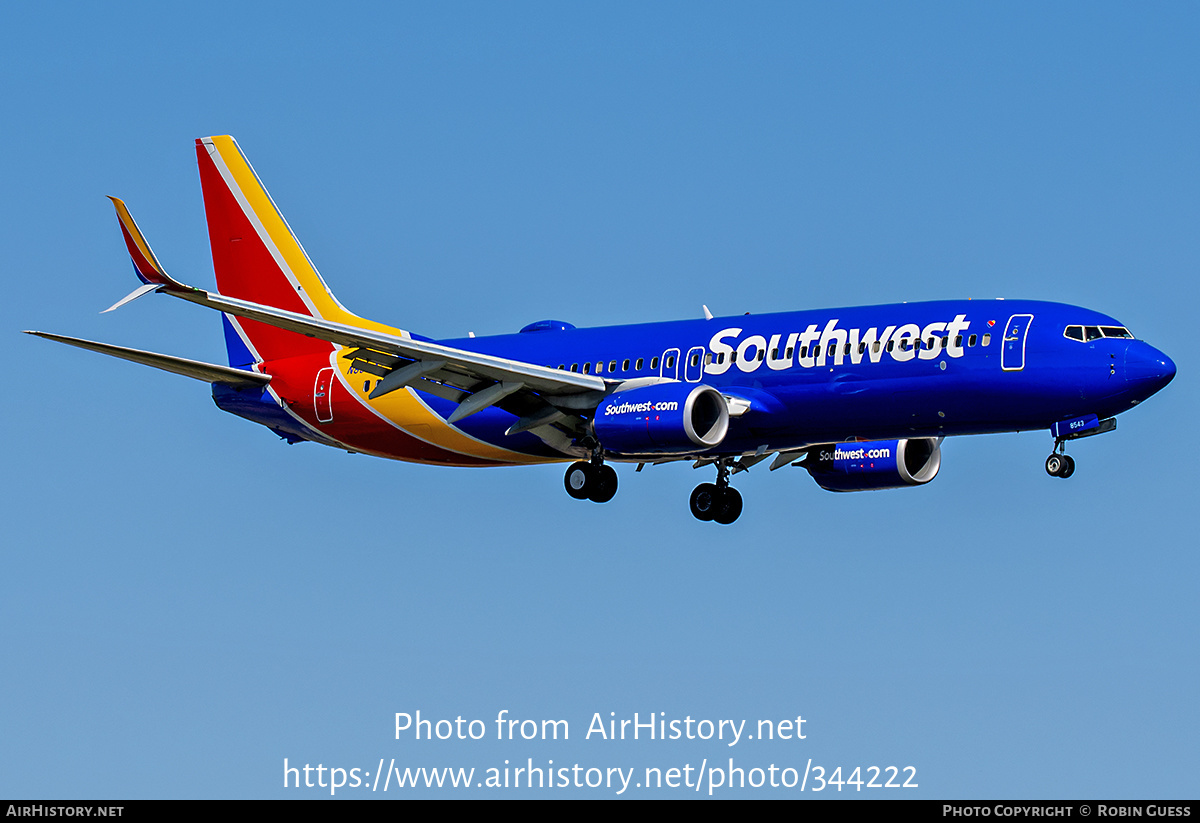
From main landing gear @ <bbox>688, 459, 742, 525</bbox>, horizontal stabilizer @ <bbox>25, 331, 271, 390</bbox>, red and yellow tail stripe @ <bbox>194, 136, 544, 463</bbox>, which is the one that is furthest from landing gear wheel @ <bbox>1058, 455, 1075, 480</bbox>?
horizontal stabilizer @ <bbox>25, 331, 271, 390</bbox>

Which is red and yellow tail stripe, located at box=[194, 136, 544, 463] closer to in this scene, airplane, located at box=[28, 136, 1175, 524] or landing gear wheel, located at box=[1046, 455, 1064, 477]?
airplane, located at box=[28, 136, 1175, 524]

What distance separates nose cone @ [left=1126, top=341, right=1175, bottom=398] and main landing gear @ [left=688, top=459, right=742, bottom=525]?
12.7m

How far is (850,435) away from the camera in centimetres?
4447

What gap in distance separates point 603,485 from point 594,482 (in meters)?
0.26

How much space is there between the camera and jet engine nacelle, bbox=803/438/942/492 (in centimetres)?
5006

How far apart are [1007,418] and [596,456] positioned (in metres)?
11.1

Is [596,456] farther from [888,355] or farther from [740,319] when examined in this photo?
[888,355]

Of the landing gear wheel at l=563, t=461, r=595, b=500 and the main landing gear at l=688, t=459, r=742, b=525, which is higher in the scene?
the main landing gear at l=688, t=459, r=742, b=525

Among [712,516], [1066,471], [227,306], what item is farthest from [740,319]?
[227,306]

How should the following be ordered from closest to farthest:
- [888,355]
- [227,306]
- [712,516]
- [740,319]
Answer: [227,306]
[888,355]
[740,319]
[712,516]

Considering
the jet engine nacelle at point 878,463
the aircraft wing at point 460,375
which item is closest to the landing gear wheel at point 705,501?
the jet engine nacelle at point 878,463

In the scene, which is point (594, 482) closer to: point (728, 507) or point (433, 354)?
point (728, 507)

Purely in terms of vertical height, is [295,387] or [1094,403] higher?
[295,387]

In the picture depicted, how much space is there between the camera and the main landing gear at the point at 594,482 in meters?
47.5
